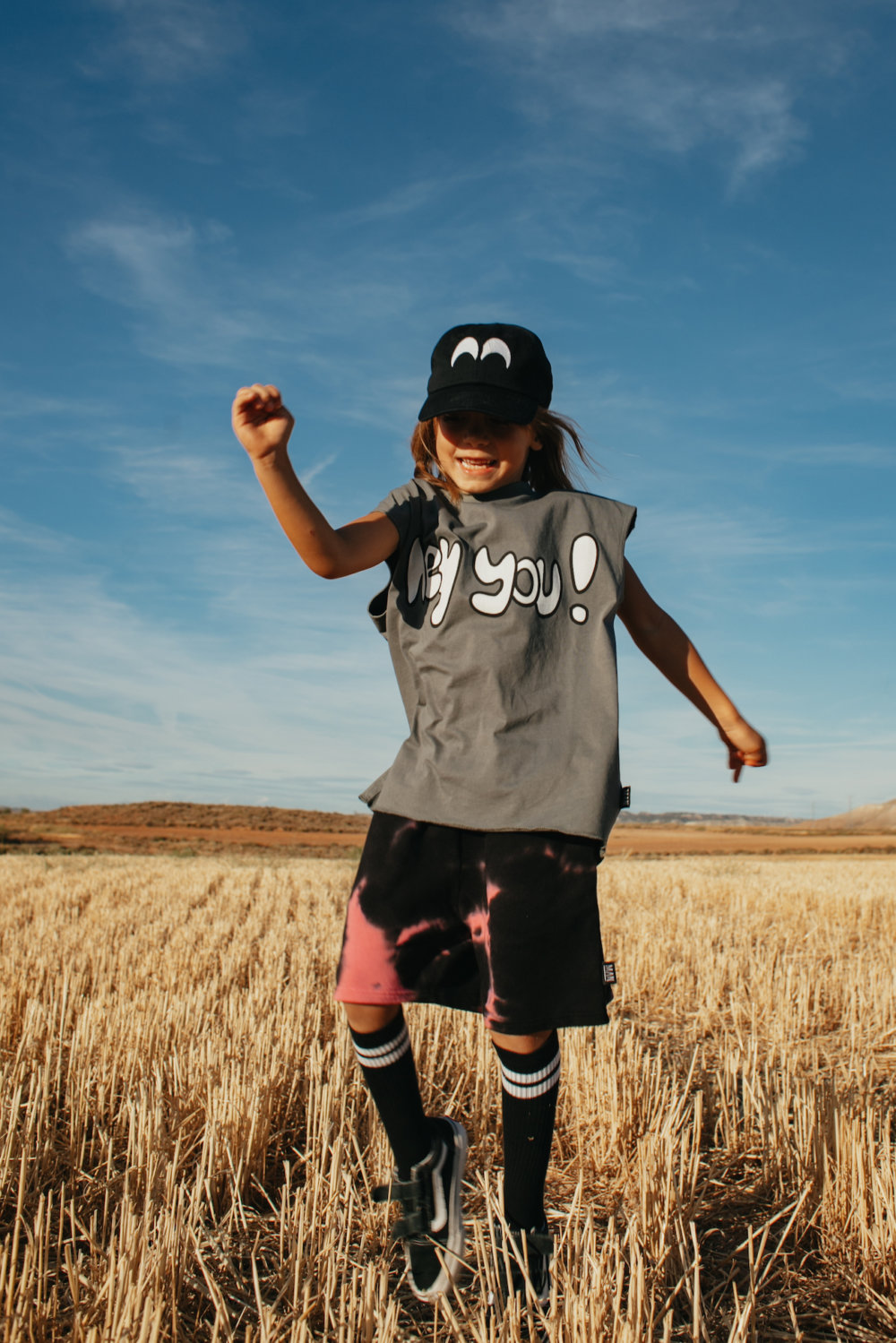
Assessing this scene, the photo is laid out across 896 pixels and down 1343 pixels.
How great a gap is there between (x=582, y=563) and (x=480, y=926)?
0.96 meters

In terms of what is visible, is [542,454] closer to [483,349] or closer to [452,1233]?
[483,349]

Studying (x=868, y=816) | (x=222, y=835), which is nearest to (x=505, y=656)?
(x=222, y=835)

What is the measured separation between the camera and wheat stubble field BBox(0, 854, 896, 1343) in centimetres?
185

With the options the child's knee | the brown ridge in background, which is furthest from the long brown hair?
the brown ridge in background

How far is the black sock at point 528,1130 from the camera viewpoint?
2129mm

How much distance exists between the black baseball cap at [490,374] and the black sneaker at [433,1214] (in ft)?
5.94

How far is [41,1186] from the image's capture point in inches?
100

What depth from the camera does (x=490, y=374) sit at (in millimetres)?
2422

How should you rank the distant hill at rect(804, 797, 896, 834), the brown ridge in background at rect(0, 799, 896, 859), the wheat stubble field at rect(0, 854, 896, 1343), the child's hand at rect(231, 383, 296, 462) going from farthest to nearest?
the distant hill at rect(804, 797, 896, 834) < the brown ridge in background at rect(0, 799, 896, 859) < the child's hand at rect(231, 383, 296, 462) < the wheat stubble field at rect(0, 854, 896, 1343)

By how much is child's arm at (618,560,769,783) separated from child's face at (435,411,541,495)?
49 cm

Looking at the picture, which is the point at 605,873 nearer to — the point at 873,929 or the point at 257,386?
the point at 873,929

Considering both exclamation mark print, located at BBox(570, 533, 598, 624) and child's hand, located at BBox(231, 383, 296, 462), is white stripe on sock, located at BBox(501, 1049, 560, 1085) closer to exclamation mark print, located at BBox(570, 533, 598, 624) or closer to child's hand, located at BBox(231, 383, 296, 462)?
exclamation mark print, located at BBox(570, 533, 598, 624)

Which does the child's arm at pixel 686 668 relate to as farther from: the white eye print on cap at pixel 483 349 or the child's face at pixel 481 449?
the white eye print on cap at pixel 483 349

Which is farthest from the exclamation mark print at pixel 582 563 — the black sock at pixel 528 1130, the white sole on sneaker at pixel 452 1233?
the white sole on sneaker at pixel 452 1233
